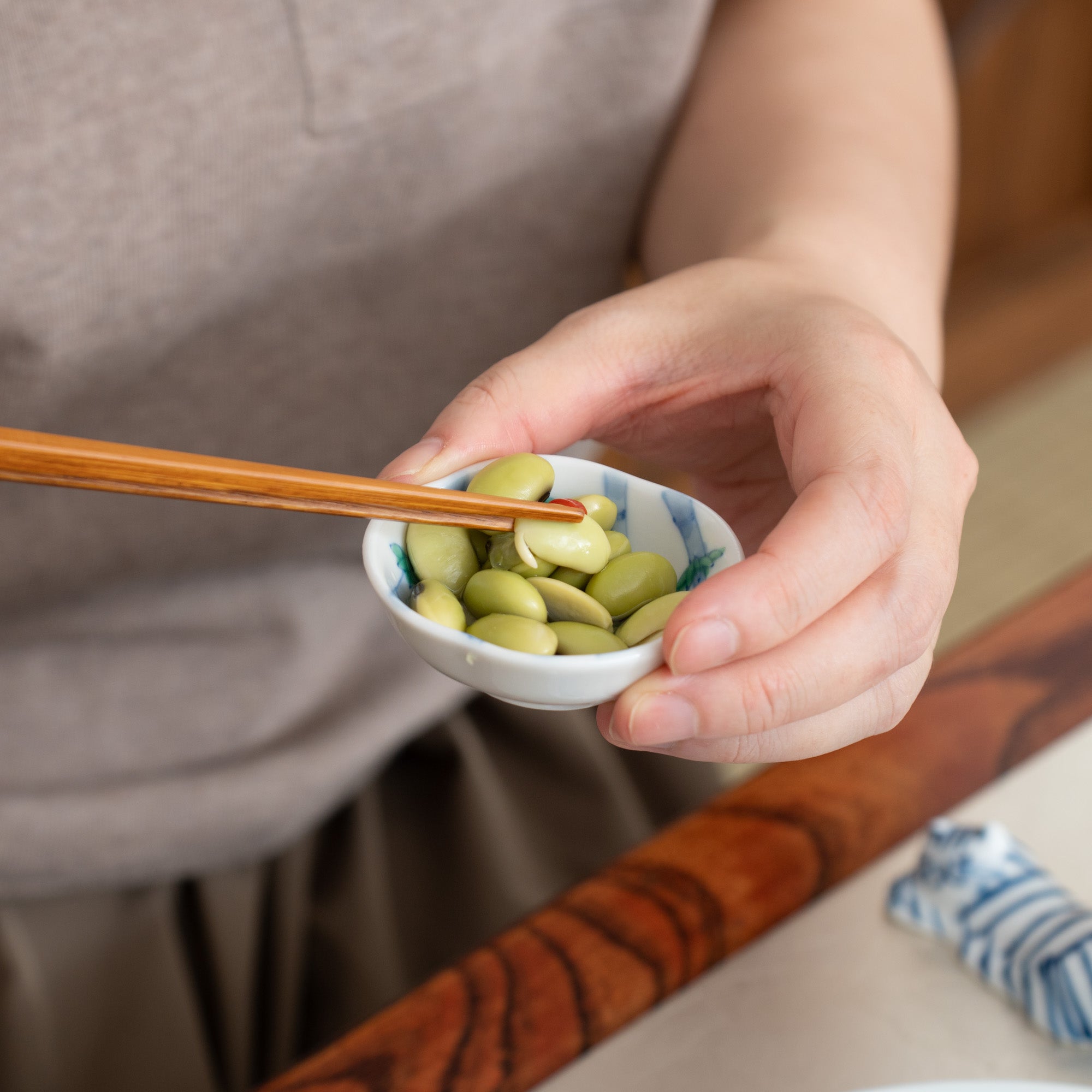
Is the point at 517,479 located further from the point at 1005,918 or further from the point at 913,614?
the point at 1005,918

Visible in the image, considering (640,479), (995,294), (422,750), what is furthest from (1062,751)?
(995,294)

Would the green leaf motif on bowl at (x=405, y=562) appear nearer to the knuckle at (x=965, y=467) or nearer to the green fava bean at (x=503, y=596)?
the green fava bean at (x=503, y=596)

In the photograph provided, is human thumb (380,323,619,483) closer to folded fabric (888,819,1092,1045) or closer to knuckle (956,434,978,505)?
knuckle (956,434,978,505)

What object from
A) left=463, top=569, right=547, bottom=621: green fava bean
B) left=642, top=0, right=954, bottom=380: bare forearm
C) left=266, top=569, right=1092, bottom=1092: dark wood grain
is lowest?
left=266, top=569, right=1092, bottom=1092: dark wood grain

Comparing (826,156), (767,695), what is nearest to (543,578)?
(767,695)

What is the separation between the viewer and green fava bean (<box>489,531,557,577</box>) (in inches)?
19.9

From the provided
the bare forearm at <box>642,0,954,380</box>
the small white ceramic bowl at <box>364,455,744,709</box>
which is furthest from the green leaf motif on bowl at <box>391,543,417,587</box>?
the bare forearm at <box>642,0,954,380</box>

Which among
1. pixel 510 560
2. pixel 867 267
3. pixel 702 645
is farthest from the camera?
pixel 867 267

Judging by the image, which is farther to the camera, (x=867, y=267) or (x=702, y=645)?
(x=867, y=267)

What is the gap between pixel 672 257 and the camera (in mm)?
926

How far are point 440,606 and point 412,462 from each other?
3.3 inches

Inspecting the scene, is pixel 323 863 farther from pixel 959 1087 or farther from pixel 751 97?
pixel 751 97

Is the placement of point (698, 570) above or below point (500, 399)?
below

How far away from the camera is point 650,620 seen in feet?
1.53
